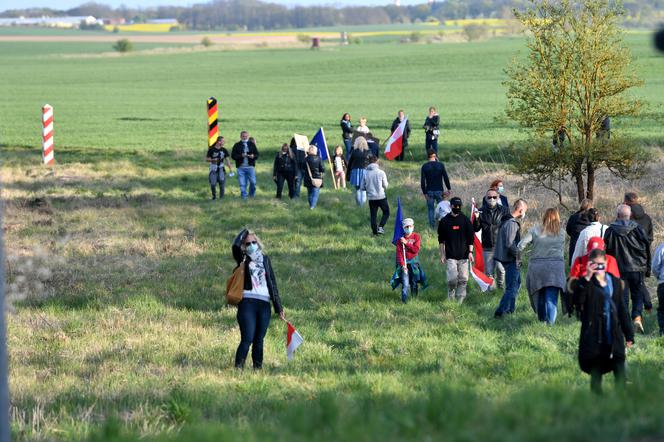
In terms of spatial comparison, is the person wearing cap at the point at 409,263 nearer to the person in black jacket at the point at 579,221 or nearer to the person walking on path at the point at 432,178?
the person in black jacket at the point at 579,221

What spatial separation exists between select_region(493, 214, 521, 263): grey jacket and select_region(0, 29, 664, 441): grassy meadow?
0.75 meters

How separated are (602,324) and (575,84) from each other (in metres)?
11.6

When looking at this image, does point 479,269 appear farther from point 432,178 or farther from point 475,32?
point 475,32

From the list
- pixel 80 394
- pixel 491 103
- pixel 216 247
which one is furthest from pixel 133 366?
pixel 491 103

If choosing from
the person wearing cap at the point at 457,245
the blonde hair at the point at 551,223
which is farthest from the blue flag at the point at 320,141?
the blonde hair at the point at 551,223

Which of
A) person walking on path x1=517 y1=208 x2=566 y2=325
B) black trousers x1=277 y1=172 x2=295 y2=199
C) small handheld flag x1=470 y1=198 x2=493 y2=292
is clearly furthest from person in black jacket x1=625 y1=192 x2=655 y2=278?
black trousers x1=277 y1=172 x2=295 y2=199

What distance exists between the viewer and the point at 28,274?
17.0 m

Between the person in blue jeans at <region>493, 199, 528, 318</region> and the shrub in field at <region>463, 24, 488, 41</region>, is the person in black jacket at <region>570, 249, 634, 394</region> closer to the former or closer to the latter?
the person in blue jeans at <region>493, 199, 528, 318</region>

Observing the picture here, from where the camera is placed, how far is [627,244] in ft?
41.3

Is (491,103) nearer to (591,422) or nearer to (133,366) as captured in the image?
(133,366)

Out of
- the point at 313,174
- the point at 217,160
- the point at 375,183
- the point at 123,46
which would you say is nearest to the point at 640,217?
the point at 375,183

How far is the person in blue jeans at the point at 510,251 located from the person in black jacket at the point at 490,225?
4.75ft

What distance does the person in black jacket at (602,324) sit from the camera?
8336mm

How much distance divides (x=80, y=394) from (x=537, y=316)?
6.01 meters
